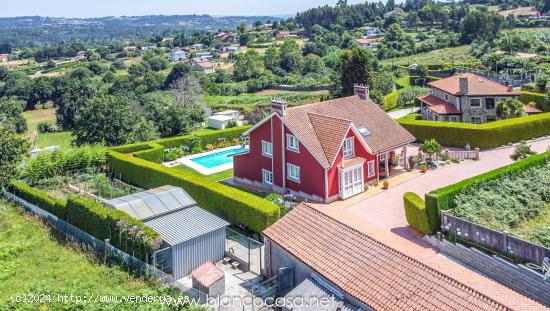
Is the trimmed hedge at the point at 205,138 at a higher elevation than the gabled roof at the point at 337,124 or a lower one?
lower

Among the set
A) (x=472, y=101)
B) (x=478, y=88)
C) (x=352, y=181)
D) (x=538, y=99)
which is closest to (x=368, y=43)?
(x=538, y=99)

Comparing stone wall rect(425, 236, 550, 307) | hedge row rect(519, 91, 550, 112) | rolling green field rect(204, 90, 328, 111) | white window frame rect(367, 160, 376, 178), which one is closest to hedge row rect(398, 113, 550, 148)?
hedge row rect(519, 91, 550, 112)

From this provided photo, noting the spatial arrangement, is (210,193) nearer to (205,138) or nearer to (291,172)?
(291,172)

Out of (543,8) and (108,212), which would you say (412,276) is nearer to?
(108,212)

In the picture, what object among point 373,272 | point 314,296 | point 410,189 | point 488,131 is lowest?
point 314,296

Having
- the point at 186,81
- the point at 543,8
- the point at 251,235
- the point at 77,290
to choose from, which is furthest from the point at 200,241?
the point at 543,8

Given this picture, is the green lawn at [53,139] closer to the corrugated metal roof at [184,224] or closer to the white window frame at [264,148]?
the white window frame at [264,148]

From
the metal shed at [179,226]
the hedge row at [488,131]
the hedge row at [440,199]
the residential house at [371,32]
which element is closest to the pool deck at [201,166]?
the metal shed at [179,226]
